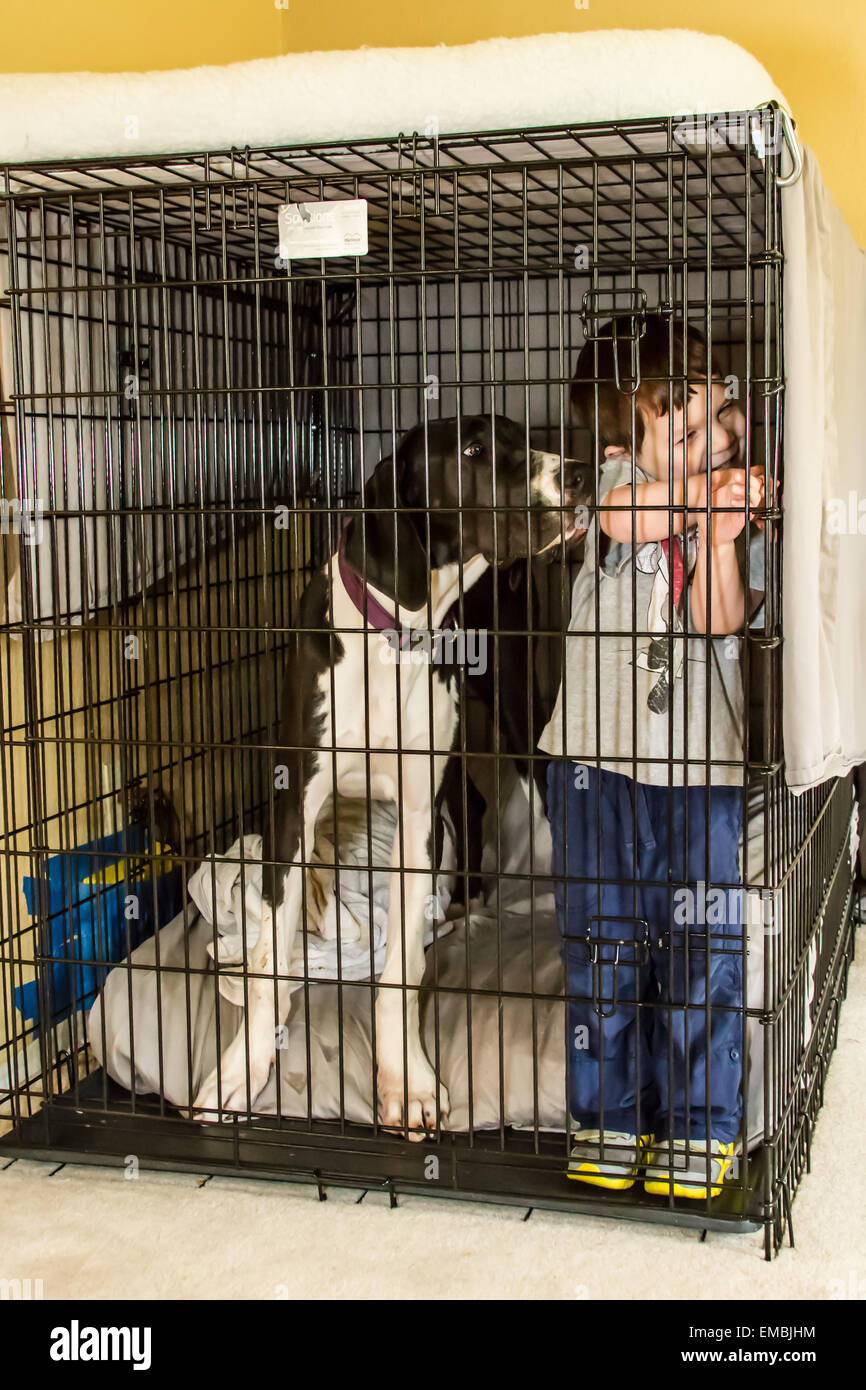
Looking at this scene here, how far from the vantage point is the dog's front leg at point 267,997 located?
2090mm

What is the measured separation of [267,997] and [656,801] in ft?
2.25

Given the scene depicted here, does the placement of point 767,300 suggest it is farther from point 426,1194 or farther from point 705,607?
point 426,1194

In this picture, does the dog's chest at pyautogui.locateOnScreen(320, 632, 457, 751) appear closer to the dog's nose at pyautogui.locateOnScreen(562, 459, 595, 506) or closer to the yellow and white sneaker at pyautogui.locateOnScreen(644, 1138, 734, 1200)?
the dog's nose at pyautogui.locateOnScreen(562, 459, 595, 506)

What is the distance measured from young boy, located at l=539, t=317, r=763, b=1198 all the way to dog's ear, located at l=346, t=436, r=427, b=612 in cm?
24

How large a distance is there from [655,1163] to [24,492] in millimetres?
1379

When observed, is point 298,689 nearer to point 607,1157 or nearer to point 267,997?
point 267,997

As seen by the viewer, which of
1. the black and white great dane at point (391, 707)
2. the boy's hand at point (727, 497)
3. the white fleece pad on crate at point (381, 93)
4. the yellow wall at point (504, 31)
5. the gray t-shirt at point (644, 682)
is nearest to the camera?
the white fleece pad on crate at point (381, 93)

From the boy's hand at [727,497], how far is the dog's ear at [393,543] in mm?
420

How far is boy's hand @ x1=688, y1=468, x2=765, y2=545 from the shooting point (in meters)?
1.75

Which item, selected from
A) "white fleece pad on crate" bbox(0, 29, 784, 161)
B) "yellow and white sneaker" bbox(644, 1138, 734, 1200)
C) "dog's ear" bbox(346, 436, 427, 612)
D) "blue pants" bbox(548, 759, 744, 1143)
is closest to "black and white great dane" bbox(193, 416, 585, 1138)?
"dog's ear" bbox(346, 436, 427, 612)

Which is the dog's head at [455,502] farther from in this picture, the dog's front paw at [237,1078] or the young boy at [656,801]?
the dog's front paw at [237,1078]

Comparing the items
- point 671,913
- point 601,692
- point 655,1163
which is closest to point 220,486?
point 601,692

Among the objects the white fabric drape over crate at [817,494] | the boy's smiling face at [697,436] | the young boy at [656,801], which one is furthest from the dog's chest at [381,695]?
the white fabric drape over crate at [817,494]

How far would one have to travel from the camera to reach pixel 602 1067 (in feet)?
6.31
